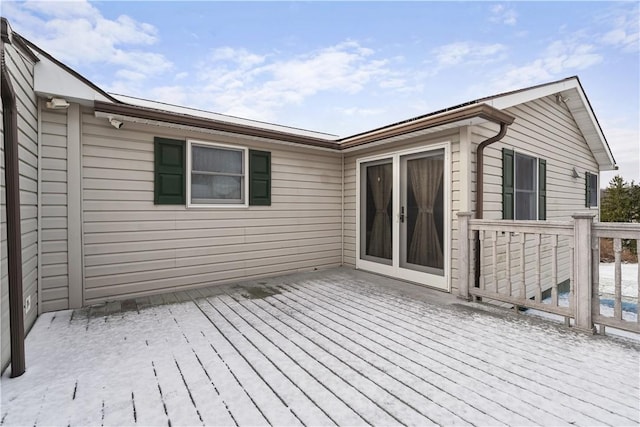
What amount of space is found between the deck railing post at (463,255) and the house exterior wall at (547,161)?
460 mm

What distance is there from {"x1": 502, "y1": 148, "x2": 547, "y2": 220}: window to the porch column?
1.78 m

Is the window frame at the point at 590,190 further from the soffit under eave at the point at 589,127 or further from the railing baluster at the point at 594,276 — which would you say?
the railing baluster at the point at 594,276

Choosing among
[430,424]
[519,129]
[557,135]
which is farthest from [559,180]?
[430,424]

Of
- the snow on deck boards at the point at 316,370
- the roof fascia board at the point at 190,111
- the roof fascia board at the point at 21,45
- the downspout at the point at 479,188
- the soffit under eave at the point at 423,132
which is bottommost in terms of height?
the snow on deck boards at the point at 316,370

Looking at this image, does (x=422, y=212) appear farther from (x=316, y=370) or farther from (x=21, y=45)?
(x=21, y=45)

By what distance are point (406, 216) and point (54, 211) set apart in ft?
14.9

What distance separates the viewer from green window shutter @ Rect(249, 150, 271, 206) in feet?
15.3

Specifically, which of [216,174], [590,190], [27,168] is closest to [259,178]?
[216,174]

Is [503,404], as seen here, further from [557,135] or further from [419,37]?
[419,37]

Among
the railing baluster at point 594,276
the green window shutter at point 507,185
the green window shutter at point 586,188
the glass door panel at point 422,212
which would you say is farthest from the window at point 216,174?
the green window shutter at point 586,188

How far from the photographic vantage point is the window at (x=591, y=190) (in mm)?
7215

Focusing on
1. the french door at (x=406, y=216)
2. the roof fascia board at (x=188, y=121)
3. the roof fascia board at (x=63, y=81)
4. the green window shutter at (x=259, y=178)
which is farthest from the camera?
the green window shutter at (x=259, y=178)

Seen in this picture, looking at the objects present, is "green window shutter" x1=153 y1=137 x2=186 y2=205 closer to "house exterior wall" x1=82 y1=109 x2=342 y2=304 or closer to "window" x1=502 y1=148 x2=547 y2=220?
"house exterior wall" x1=82 y1=109 x2=342 y2=304

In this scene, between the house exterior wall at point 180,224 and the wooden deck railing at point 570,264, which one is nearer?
the wooden deck railing at point 570,264
